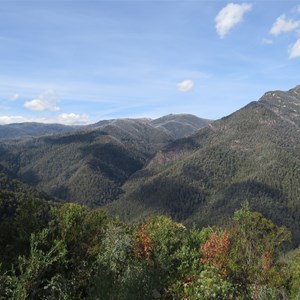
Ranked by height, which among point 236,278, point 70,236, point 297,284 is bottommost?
point 297,284

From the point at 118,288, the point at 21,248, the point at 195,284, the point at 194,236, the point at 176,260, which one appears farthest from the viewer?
the point at 194,236

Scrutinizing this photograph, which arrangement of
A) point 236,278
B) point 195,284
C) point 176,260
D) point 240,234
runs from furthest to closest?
1. point 240,234
2. point 236,278
3. point 176,260
4. point 195,284

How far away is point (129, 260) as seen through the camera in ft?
137

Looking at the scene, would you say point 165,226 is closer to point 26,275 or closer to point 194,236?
point 194,236

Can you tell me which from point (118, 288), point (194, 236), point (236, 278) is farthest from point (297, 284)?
point (118, 288)

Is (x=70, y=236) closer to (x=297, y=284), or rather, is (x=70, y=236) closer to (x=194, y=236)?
(x=194, y=236)

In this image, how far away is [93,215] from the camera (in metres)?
54.2

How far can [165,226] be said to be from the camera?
1949 inches

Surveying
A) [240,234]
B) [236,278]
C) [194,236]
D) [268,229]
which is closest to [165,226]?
[194,236]

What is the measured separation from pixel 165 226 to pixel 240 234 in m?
16.6

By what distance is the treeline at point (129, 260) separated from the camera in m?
28.4

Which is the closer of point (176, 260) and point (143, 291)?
point (143, 291)

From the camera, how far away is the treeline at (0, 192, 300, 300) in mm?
28375

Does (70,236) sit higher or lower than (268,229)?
higher
